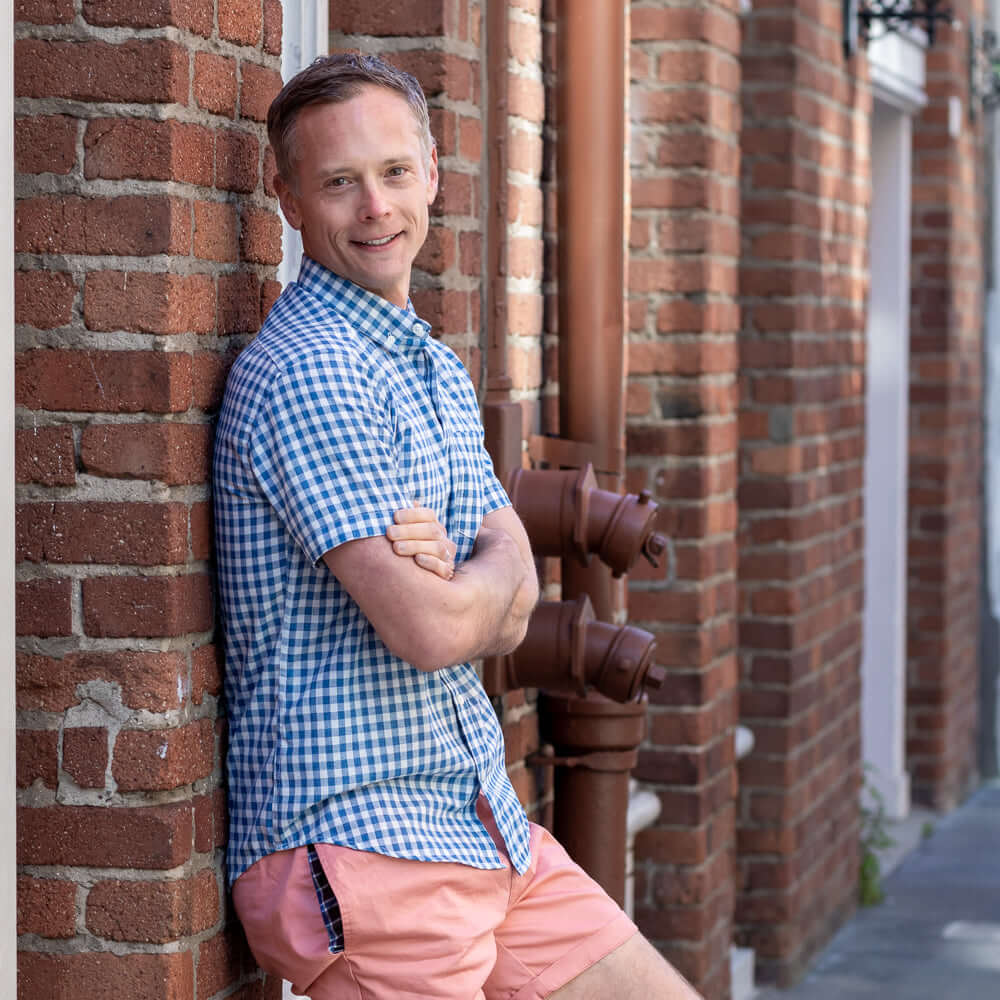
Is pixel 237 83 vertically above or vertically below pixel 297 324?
above

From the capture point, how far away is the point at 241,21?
257cm

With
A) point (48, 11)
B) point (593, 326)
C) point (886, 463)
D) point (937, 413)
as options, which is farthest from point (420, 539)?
point (937, 413)

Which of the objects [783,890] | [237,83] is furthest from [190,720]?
[783,890]

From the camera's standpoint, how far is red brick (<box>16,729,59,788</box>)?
2.44 m

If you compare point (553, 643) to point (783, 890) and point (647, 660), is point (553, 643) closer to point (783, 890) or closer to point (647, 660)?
point (647, 660)

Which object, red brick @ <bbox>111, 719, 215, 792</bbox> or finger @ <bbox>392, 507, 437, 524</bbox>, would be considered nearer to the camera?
finger @ <bbox>392, 507, 437, 524</bbox>

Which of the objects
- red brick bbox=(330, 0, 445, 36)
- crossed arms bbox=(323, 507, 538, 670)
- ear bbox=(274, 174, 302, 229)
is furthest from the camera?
red brick bbox=(330, 0, 445, 36)

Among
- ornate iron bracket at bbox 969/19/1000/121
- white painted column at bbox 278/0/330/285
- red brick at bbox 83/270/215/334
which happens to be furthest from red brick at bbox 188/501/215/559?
ornate iron bracket at bbox 969/19/1000/121

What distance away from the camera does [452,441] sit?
2.52 metres

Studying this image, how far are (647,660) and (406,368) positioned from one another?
4.33 feet

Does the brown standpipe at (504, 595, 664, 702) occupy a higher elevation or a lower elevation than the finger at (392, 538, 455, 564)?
lower

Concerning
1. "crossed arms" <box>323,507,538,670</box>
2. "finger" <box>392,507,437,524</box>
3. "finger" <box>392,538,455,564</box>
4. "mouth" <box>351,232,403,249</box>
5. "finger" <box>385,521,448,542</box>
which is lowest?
"crossed arms" <box>323,507,538,670</box>

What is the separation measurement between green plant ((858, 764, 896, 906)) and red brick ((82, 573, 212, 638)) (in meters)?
4.43

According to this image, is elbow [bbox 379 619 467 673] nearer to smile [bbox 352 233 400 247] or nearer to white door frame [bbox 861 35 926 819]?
smile [bbox 352 233 400 247]
